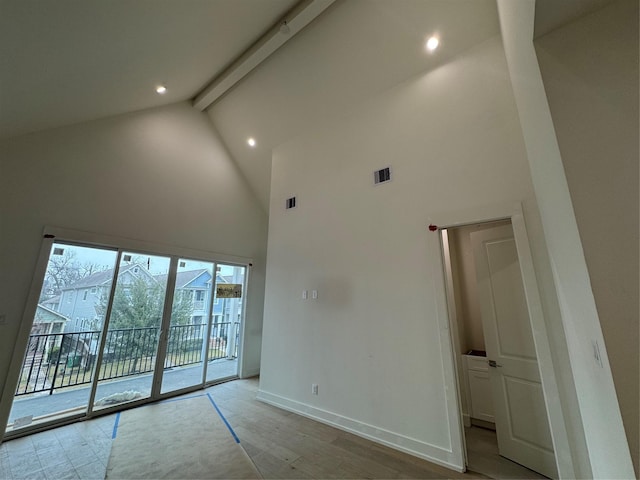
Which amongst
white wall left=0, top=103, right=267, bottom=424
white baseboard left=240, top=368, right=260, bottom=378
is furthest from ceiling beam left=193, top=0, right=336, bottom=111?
white baseboard left=240, top=368, right=260, bottom=378

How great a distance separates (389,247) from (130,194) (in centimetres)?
398

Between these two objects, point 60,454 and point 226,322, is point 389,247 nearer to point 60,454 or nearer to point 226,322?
point 226,322

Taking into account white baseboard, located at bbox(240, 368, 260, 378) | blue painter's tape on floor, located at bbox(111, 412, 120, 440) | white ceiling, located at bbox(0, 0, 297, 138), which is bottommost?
blue painter's tape on floor, located at bbox(111, 412, 120, 440)

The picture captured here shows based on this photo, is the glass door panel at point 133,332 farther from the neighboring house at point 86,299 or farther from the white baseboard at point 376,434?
the white baseboard at point 376,434

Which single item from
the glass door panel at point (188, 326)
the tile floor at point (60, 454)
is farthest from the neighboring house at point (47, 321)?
the glass door panel at point (188, 326)

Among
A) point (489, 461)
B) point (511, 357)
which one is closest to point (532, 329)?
point (511, 357)

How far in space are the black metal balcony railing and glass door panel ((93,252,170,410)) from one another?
0.04ft

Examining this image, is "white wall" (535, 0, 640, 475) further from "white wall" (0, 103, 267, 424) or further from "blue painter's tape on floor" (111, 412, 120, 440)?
"white wall" (0, 103, 267, 424)

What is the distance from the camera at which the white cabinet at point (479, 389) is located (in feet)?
10.2

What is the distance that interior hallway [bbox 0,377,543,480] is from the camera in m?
2.25

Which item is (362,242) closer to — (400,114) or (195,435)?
(400,114)

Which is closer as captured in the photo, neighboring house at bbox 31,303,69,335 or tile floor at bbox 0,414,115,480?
tile floor at bbox 0,414,115,480

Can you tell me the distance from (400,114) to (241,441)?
4270mm

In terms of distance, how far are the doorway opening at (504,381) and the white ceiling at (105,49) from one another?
3.58 m
